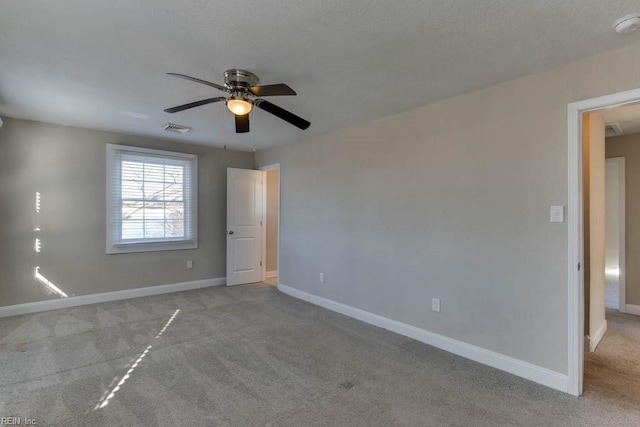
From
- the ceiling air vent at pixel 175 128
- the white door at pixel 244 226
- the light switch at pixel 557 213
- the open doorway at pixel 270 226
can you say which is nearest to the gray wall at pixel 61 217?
the ceiling air vent at pixel 175 128

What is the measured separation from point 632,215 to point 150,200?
265 inches

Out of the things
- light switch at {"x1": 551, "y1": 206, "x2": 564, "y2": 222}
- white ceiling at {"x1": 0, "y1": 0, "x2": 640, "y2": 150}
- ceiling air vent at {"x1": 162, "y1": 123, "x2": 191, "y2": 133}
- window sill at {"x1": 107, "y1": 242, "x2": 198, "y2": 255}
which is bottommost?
window sill at {"x1": 107, "y1": 242, "x2": 198, "y2": 255}

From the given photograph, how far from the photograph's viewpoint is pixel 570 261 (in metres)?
2.32

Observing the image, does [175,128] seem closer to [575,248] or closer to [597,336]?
[575,248]

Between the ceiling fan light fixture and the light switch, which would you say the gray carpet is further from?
the ceiling fan light fixture

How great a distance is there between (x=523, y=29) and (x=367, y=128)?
209cm

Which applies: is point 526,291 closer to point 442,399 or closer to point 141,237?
point 442,399

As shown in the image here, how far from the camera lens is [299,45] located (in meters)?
2.09

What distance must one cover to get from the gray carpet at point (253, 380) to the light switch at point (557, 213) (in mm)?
1254

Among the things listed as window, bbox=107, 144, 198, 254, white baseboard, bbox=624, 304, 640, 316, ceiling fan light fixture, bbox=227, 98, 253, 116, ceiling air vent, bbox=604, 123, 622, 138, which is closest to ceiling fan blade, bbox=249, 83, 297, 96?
ceiling fan light fixture, bbox=227, 98, 253, 116

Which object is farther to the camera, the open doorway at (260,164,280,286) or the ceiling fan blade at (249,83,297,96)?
the open doorway at (260,164,280,286)

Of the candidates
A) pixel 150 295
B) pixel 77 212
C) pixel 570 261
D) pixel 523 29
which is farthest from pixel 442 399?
pixel 77 212

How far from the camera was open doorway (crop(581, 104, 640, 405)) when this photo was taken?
2.60 m

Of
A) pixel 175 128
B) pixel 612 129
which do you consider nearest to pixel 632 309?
pixel 612 129
